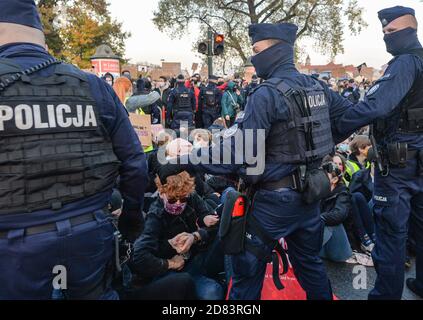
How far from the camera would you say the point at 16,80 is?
1556 millimetres

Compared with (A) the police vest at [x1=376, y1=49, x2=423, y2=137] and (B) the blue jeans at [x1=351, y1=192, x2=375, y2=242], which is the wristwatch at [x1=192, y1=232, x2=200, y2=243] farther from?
(B) the blue jeans at [x1=351, y1=192, x2=375, y2=242]

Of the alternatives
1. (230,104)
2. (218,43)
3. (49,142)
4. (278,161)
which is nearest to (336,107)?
(278,161)

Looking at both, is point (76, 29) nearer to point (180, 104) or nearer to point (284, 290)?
point (180, 104)

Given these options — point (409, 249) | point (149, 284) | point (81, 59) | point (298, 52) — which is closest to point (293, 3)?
point (298, 52)

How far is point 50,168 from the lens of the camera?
5.20 feet

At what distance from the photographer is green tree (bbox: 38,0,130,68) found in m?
23.5

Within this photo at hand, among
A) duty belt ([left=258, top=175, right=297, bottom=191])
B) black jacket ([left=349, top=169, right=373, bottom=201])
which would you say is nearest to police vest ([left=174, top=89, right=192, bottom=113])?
black jacket ([left=349, top=169, right=373, bottom=201])

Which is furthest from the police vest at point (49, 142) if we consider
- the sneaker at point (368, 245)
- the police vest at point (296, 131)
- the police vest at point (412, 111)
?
the sneaker at point (368, 245)

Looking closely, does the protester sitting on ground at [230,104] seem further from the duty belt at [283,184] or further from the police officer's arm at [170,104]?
the duty belt at [283,184]
